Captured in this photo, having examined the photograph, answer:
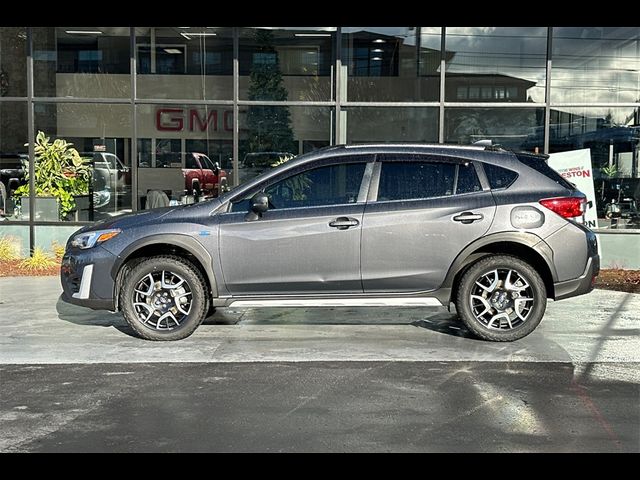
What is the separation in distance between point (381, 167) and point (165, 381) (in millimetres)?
2885

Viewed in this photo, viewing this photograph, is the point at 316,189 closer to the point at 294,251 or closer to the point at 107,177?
the point at 294,251

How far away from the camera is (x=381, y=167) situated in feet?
25.9

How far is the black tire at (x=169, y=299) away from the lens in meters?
7.70

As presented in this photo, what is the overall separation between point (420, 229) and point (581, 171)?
6031 mm

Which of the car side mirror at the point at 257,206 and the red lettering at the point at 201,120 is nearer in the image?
the car side mirror at the point at 257,206

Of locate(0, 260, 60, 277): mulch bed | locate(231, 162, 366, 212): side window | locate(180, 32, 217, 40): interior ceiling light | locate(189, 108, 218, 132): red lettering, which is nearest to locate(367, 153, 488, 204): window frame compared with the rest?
locate(231, 162, 366, 212): side window

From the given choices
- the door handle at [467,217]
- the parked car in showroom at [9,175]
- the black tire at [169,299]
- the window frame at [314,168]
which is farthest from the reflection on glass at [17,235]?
the door handle at [467,217]

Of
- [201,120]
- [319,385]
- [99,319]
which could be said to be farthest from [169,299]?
[201,120]

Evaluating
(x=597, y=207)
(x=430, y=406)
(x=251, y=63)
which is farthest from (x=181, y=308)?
(x=597, y=207)

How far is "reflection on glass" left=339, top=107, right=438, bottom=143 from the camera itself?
13.6 meters

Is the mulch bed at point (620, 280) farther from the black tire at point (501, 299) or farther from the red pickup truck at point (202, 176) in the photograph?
the red pickup truck at point (202, 176)

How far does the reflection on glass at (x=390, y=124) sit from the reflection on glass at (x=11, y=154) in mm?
5313

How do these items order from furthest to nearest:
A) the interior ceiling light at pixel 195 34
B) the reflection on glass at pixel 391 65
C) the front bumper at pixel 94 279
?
1. the interior ceiling light at pixel 195 34
2. the reflection on glass at pixel 391 65
3. the front bumper at pixel 94 279
